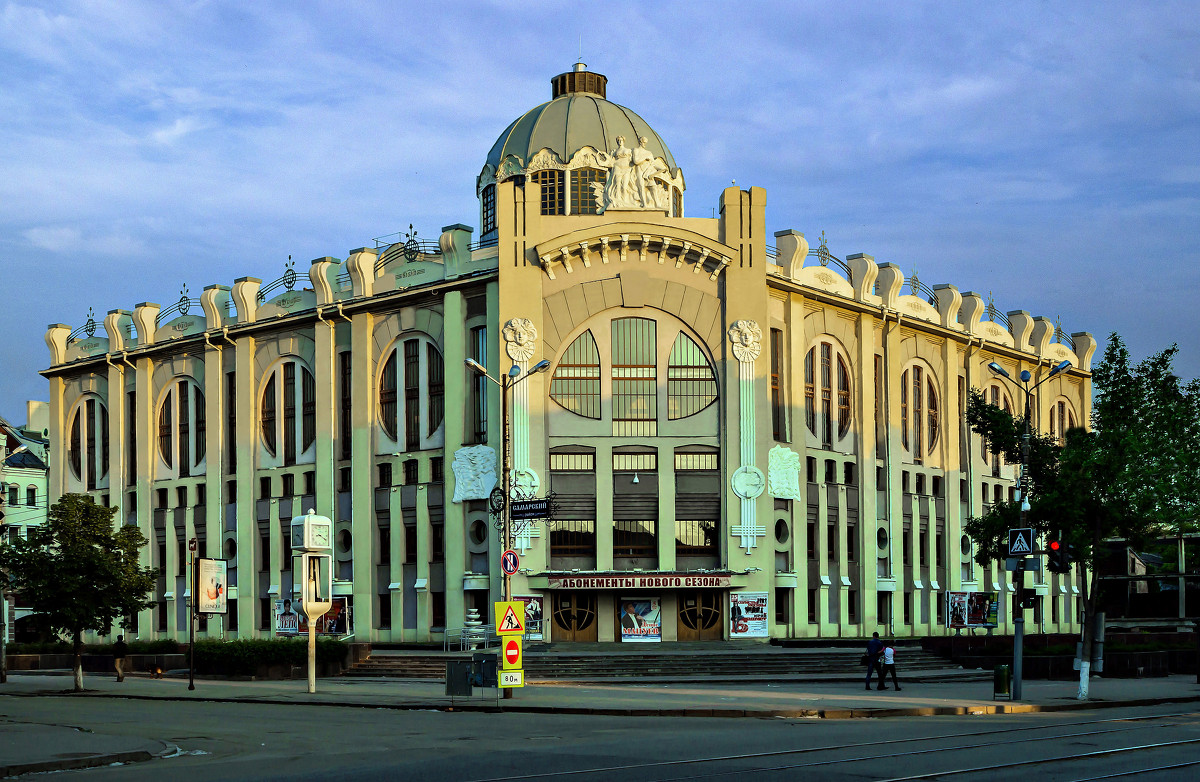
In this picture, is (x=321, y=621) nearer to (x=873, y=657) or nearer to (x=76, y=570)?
(x=76, y=570)

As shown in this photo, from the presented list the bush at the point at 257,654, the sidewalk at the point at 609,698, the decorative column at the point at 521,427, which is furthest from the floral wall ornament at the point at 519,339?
the sidewalk at the point at 609,698

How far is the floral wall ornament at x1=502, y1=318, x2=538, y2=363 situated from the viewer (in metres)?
57.4

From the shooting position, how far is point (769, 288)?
61.4 metres

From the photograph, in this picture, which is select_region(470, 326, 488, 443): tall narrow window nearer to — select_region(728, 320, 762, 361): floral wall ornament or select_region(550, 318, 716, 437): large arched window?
select_region(550, 318, 716, 437): large arched window

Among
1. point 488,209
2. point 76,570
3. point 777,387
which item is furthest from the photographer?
point 488,209

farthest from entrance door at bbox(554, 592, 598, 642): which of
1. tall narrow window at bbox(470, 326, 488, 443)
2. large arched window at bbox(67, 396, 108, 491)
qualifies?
large arched window at bbox(67, 396, 108, 491)

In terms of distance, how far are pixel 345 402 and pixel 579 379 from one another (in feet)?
43.6

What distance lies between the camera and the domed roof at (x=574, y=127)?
68188 mm

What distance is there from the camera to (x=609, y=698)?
33656 millimetres

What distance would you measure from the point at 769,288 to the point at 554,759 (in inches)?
1742

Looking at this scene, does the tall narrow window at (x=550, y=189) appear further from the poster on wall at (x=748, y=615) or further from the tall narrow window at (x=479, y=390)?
the poster on wall at (x=748, y=615)

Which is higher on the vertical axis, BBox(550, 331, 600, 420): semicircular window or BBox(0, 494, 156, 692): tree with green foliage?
BBox(550, 331, 600, 420): semicircular window

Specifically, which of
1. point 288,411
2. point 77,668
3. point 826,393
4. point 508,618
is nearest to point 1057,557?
point 508,618

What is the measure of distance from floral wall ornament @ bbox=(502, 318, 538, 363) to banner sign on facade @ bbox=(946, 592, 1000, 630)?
1095 inches
